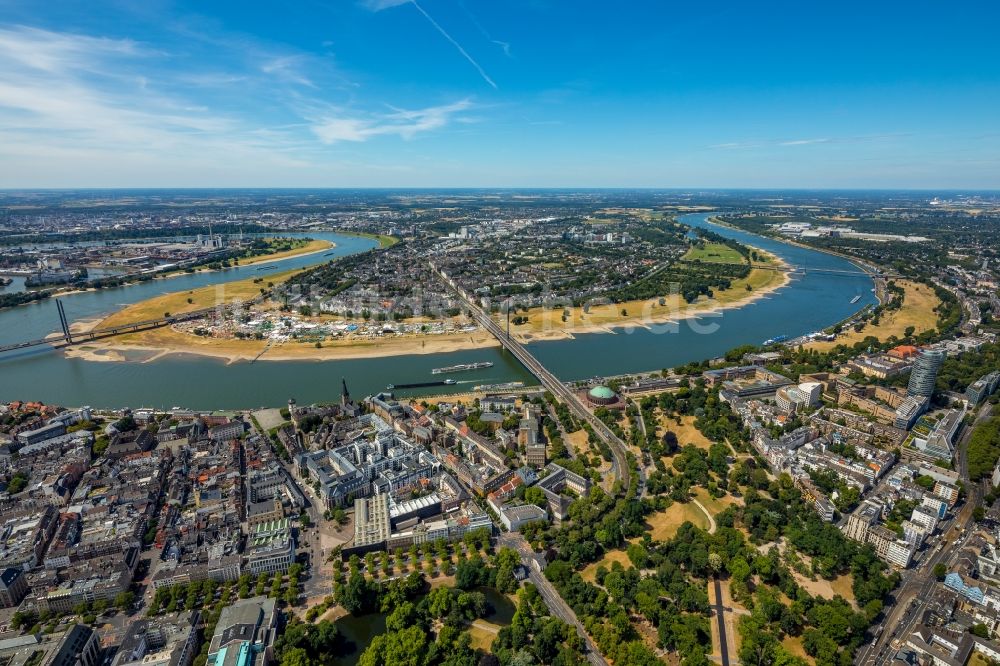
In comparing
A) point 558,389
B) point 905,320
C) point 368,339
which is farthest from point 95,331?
point 905,320

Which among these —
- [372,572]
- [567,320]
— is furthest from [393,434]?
[567,320]

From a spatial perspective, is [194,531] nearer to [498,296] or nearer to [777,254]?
[498,296]

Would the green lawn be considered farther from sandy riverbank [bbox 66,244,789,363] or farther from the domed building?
the domed building

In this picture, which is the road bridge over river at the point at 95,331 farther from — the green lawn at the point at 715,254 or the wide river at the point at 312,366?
the green lawn at the point at 715,254

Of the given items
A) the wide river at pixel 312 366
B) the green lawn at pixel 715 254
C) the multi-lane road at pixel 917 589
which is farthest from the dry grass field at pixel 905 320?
the green lawn at pixel 715 254

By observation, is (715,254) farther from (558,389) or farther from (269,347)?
(269,347)

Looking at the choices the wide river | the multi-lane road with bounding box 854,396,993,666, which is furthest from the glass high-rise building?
the wide river
